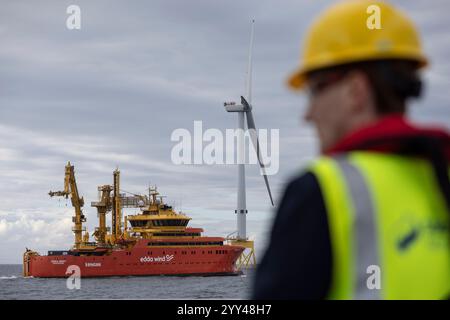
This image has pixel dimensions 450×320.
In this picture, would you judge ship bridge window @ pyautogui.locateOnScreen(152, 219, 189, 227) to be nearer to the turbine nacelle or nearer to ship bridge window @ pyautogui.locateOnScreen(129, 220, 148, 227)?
ship bridge window @ pyautogui.locateOnScreen(129, 220, 148, 227)

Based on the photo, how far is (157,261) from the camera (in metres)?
69.1

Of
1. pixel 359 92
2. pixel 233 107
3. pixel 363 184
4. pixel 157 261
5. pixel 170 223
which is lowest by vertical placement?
pixel 157 261

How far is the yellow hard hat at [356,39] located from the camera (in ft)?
5.13

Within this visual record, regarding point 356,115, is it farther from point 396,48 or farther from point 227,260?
point 227,260

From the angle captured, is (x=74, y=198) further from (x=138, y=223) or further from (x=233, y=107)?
(x=233, y=107)

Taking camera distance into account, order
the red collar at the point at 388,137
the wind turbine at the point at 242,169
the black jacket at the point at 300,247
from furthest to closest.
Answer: the wind turbine at the point at 242,169
the red collar at the point at 388,137
the black jacket at the point at 300,247

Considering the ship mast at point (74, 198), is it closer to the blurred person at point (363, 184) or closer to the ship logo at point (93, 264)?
the ship logo at point (93, 264)

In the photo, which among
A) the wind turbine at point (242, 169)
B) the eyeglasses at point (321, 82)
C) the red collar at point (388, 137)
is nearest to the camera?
the red collar at point (388, 137)

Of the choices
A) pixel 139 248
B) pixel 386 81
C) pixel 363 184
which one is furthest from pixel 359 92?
pixel 139 248

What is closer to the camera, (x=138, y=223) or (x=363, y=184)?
(x=363, y=184)

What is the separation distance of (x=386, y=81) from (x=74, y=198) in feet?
242

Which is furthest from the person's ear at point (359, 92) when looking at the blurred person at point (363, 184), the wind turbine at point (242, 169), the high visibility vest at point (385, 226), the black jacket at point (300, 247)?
the wind turbine at point (242, 169)

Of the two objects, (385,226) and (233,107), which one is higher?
(233,107)

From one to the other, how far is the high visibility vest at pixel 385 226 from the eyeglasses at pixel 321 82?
187mm
